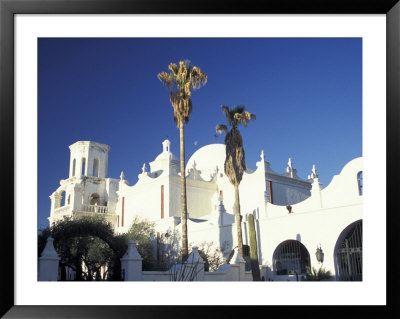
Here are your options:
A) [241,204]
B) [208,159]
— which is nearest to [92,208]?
[208,159]

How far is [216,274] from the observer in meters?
15.3

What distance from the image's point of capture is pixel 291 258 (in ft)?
62.7

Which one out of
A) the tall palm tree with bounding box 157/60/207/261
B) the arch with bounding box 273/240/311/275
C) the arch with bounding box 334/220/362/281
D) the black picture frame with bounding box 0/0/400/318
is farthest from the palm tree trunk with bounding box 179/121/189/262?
the black picture frame with bounding box 0/0/400/318

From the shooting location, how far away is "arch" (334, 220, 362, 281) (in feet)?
54.3

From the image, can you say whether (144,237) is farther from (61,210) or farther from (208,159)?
(208,159)

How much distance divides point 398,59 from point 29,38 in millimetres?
7078

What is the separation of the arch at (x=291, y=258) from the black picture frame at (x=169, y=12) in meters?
10.1

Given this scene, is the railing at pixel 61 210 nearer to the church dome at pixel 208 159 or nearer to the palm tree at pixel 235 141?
the church dome at pixel 208 159

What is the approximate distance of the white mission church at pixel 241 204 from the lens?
1730cm

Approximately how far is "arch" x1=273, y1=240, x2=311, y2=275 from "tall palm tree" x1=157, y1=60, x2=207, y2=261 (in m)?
3.98

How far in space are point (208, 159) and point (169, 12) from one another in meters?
23.7

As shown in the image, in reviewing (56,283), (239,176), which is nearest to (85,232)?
(239,176)

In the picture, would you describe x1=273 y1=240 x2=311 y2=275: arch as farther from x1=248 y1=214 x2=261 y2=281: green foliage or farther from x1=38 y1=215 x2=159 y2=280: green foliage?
x1=38 y1=215 x2=159 y2=280: green foliage

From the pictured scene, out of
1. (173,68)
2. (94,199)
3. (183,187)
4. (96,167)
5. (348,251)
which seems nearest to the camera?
(348,251)
